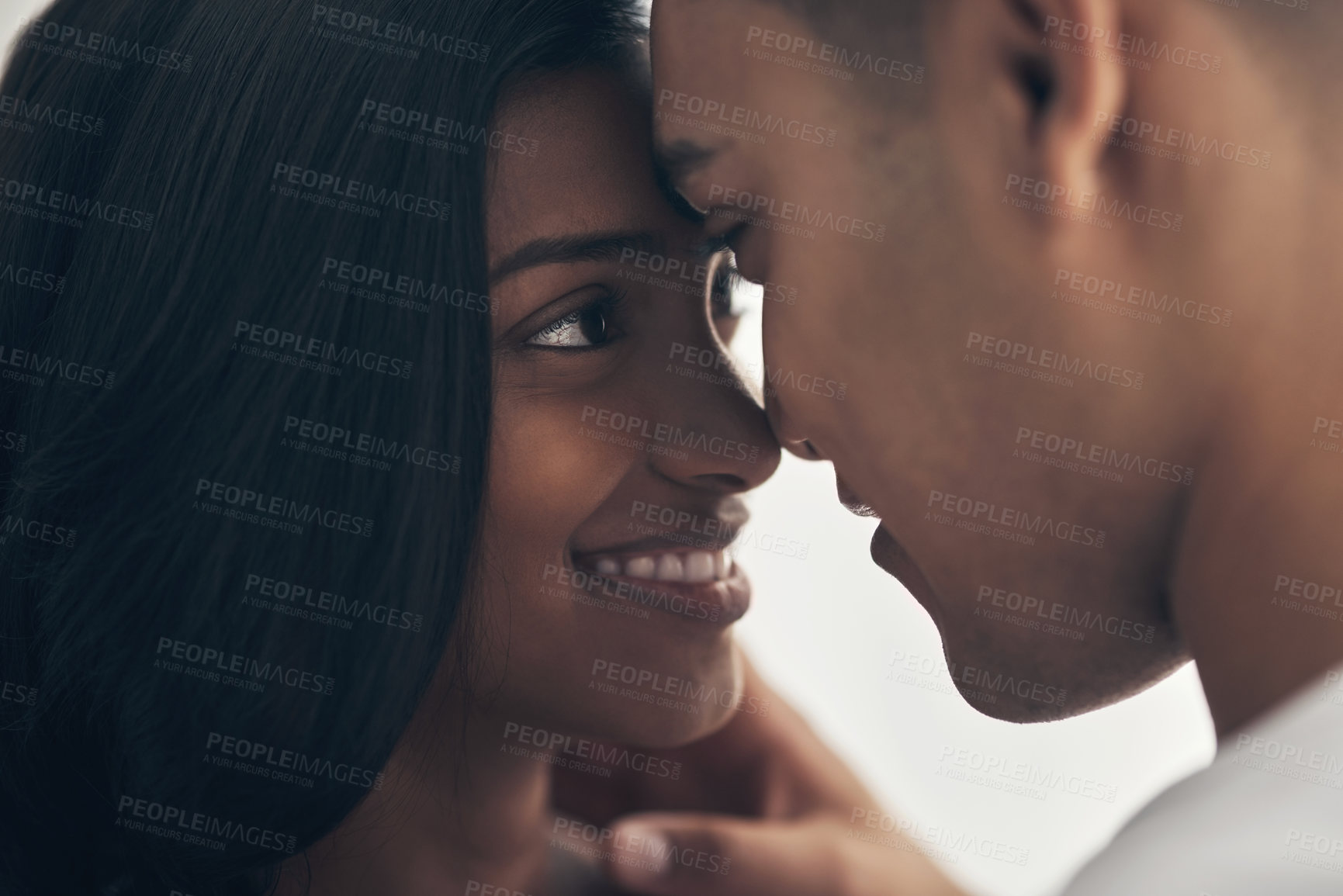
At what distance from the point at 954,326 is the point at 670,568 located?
0.47 metres

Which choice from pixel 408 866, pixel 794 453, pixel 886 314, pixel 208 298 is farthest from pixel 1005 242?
pixel 408 866

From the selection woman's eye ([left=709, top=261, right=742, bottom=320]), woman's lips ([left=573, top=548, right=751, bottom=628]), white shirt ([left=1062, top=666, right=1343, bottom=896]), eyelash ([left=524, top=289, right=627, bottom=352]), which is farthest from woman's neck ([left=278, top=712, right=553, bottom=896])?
white shirt ([left=1062, top=666, right=1343, bottom=896])

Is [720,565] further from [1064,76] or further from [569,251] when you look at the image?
[1064,76]

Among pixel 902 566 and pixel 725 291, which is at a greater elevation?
pixel 725 291

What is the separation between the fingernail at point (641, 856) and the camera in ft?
5.46

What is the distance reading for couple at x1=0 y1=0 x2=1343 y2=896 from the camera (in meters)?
0.87

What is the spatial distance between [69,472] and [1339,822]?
1236 mm

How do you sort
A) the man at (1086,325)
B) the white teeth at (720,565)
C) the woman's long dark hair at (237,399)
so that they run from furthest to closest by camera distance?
1. the white teeth at (720,565)
2. the woman's long dark hair at (237,399)
3. the man at (1086,325)

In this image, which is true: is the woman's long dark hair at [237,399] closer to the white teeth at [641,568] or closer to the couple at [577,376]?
the couple at [577,376]

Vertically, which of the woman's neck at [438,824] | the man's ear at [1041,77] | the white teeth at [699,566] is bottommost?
the woman's neck at [438,824]

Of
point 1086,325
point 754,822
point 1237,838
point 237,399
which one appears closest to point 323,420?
point 237,399

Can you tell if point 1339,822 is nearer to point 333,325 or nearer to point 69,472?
point 333,325

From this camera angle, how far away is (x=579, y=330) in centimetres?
121

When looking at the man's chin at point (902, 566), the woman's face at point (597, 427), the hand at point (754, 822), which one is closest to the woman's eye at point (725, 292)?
the woman's face at point (597, 427)
